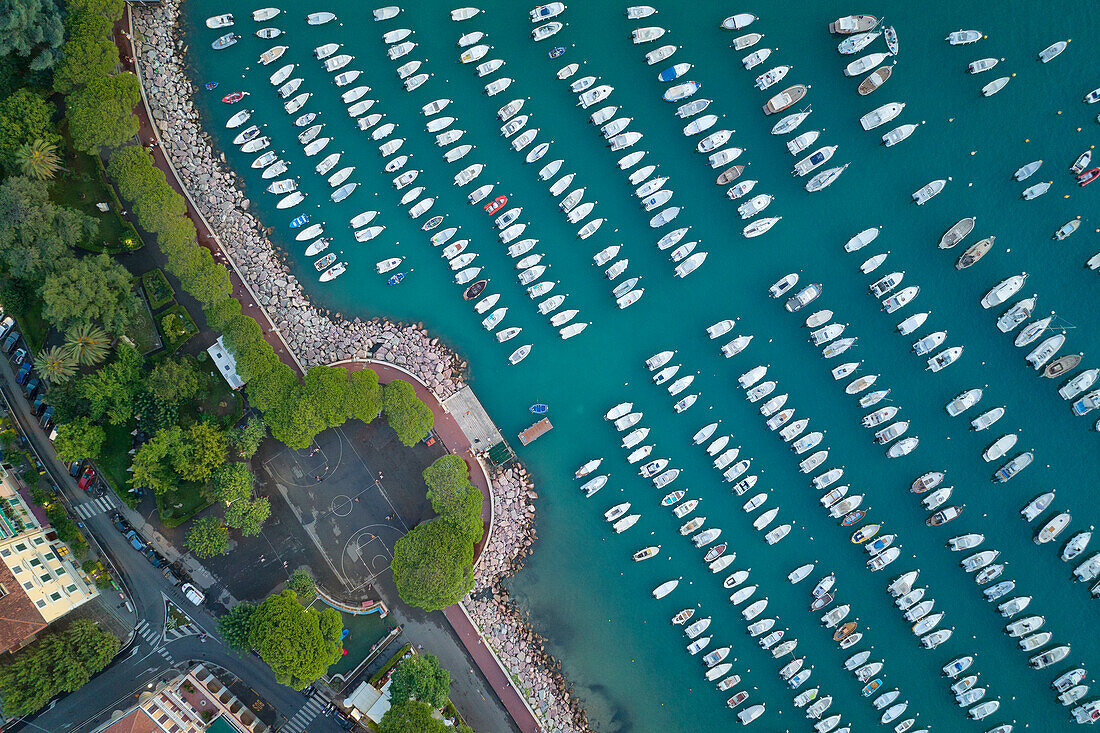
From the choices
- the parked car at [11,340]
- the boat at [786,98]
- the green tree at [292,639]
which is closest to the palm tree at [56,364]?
the parked car at [11,340]

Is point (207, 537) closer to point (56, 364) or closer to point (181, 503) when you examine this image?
point (181, 503)

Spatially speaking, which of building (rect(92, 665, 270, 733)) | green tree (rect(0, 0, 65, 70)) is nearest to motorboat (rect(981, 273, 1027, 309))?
building (rect(92, 665, 270, 733))

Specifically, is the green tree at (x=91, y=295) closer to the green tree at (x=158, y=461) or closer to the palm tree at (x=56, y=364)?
the palm tree at (x=56, y=364)

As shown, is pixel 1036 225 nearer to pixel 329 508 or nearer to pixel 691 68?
pixel 691 68

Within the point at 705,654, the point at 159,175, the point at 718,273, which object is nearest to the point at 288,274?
the point at 159,175

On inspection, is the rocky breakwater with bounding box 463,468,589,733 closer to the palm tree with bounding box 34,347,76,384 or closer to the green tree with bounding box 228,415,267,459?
the green tree with bounding box 228,415,267,459

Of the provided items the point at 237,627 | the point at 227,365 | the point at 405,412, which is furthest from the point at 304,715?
the point at 227,365
